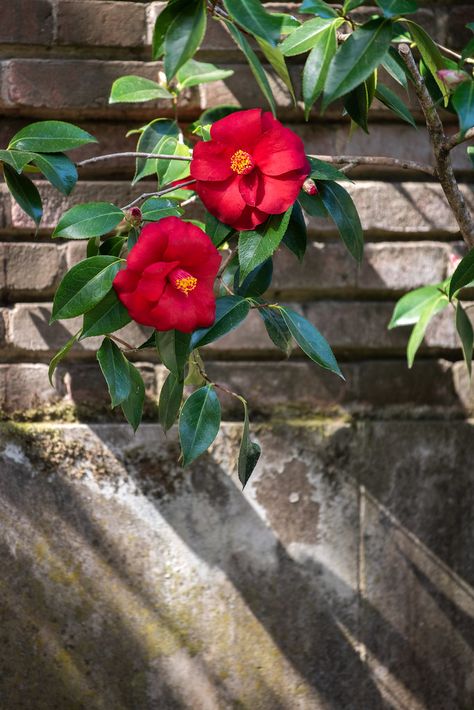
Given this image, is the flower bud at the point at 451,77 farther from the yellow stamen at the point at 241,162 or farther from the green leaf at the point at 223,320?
the green leaf at the point at 223,320

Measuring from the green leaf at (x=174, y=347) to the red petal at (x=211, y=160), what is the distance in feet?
0.67

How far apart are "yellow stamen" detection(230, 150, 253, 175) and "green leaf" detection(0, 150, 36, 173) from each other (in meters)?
0.29

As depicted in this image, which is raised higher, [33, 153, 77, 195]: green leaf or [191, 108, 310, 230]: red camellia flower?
[191, 108, 310, 230]: red camellia flower

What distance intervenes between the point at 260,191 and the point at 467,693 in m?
1.23

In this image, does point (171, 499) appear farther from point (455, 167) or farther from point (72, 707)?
point (455, 167)

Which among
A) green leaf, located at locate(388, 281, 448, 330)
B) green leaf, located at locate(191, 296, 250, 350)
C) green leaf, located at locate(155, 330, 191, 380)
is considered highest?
green leaf, located at locate(191, 296, 250, 350)

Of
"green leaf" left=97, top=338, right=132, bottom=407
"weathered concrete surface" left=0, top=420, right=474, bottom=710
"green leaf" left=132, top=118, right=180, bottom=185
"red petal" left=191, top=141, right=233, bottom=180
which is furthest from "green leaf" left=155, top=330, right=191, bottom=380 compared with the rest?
"weathered concrete surface" left=0, top=420, right=474, bottom=710

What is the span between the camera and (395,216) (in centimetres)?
172

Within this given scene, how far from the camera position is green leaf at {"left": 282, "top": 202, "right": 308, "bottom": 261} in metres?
1.18

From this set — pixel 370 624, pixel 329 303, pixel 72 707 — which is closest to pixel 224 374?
pixel 329 303

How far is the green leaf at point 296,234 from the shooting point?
1180mm

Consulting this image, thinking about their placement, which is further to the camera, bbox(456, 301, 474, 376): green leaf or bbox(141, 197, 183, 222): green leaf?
bbox(456, 301, 474, 376): green leaf

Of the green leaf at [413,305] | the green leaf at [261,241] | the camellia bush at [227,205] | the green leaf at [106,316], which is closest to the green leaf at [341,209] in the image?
the camellia bush at [227,205]

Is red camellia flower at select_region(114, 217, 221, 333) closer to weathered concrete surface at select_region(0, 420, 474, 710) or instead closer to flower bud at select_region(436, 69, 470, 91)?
flower bud at select_region(436, 69, 470, 91)
